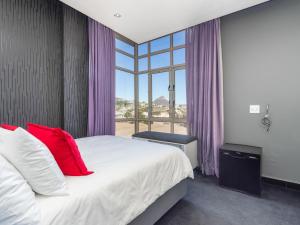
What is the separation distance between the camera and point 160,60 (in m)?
3.79

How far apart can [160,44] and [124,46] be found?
919mm

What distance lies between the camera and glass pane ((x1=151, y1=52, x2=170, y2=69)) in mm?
3652

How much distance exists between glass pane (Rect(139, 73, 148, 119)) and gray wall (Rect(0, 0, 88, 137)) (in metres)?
1.57

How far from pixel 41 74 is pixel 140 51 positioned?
2.52m

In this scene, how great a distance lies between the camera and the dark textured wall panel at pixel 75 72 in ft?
8.70

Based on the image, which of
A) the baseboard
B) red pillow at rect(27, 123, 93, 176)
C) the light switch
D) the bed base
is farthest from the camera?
the light switch

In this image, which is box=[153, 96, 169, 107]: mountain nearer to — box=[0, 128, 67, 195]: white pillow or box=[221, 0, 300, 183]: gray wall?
box=[221, 0, 300, 183]: gray wall

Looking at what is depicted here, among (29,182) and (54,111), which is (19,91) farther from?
(29,182)

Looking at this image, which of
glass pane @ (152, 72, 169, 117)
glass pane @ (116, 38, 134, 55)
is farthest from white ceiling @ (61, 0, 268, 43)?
glass pane @ (152, 72, 169, 117)

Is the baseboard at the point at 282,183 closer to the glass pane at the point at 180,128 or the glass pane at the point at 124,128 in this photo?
the glass pane at the point at 180,128

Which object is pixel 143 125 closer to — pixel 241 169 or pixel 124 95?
pixel 124 95

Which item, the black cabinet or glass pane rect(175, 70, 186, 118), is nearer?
the black cabinet

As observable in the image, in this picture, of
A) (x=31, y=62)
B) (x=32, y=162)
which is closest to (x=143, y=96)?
(x=31, y=62)

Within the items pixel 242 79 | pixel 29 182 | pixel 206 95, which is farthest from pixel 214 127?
pixel 29 182
